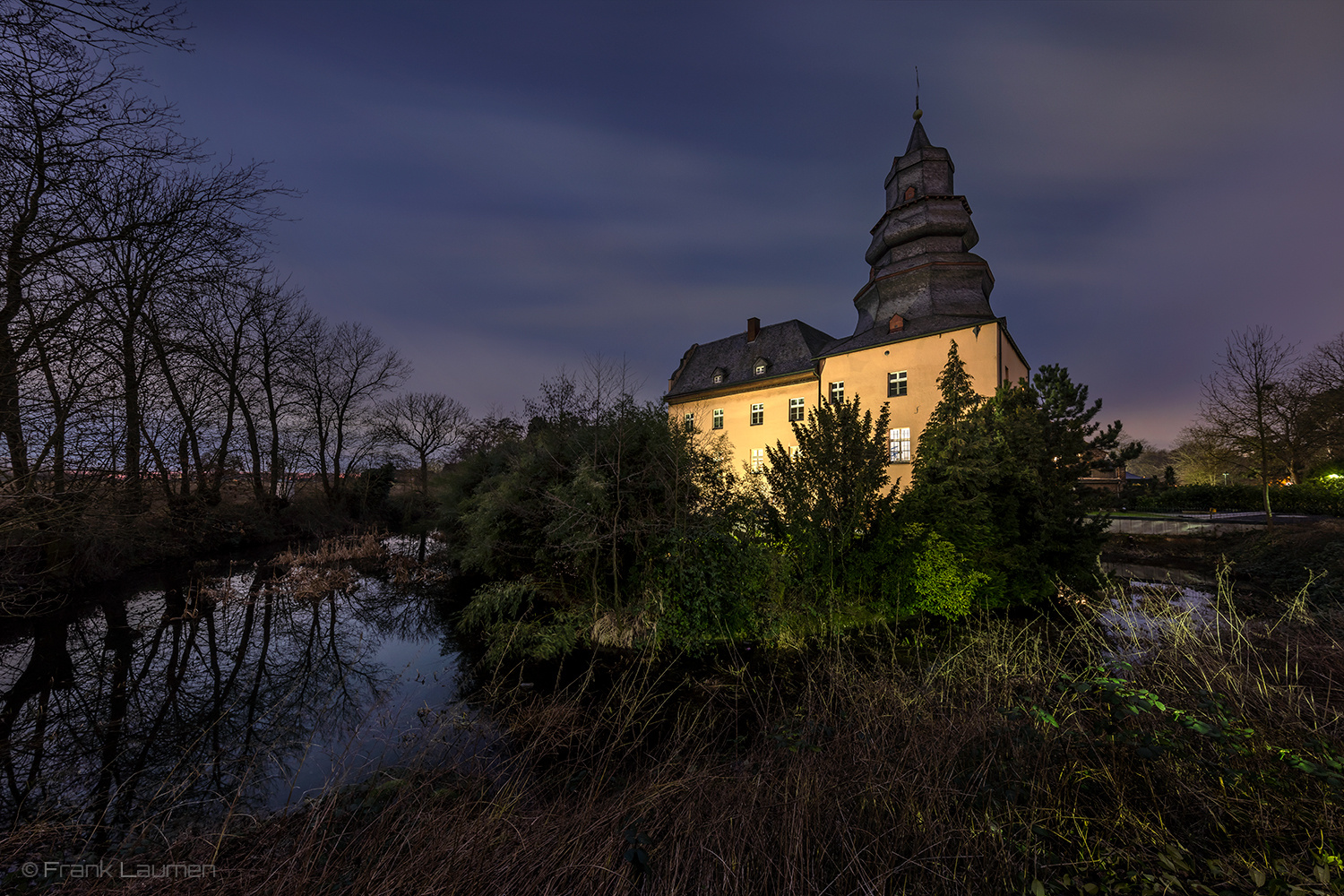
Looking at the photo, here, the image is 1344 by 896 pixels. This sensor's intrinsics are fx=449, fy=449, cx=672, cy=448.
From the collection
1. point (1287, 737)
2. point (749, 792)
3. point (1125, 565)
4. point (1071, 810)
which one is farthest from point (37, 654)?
point (1125, 565)

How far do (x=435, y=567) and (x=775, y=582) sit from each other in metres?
13.8

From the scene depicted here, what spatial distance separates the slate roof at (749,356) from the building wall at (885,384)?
115cm

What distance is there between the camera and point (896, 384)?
21.7m

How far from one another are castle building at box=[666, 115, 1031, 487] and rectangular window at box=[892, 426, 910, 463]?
43mm

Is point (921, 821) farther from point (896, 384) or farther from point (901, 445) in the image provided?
point (896, 384)

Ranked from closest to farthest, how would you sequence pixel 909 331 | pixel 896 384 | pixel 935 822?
pixel 935 822, pixel 909 331, pixel 896 384

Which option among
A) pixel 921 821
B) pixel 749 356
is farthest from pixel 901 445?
pixel 921 821

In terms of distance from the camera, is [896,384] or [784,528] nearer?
[784,528]

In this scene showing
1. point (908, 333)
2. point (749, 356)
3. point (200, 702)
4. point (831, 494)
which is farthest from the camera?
point (749, 356)

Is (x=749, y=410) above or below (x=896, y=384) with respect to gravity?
below

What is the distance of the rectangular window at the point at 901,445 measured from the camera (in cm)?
2142

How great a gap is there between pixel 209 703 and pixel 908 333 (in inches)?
986

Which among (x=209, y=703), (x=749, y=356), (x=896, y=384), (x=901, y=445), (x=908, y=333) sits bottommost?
(x=209, y=703)

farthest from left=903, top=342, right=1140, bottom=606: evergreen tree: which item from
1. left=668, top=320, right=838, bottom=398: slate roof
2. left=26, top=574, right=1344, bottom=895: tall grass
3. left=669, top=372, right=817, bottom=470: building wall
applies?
left=668, top=320, right=838, bottom=398: slate roof
